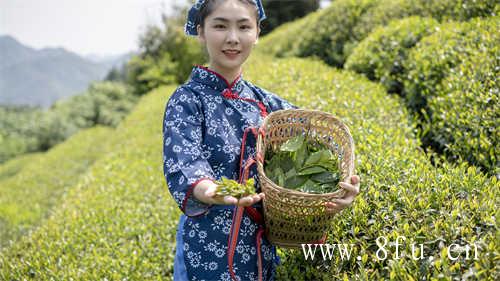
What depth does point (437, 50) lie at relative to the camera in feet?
12.5

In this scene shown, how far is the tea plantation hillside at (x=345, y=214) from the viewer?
1702 mm

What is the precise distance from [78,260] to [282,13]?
13.6m

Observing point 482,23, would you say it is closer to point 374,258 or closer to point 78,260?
point 374,258

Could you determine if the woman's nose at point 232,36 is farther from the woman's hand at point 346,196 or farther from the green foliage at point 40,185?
the green foliage at point 40,185

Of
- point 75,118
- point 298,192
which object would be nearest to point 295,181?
point 298,192

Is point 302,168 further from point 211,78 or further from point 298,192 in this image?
point 211,78

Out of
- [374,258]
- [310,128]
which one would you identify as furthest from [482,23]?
[374,258]

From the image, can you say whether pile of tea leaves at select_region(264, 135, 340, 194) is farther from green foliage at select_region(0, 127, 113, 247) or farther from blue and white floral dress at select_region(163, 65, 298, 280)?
green foliage at select_region(0, 127, 113, 247)

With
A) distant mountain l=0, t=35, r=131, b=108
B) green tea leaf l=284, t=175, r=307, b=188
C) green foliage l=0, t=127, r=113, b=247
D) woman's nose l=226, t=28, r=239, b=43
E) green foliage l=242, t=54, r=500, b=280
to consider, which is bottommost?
distant mountain l=0, t=35, r=131, b=108

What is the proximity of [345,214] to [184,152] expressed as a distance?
97 cm

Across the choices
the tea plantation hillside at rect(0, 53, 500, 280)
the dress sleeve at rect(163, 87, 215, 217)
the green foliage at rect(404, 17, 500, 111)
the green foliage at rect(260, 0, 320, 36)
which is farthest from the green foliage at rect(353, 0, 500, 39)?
the green foliage at rect(260, 0, 320, 36)

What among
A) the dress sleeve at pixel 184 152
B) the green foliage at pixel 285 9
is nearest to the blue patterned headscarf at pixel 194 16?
the dress sleeve at pixel 184 152

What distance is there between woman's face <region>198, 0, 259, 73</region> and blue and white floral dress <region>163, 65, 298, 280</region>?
11cm

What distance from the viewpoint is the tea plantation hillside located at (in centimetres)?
170
